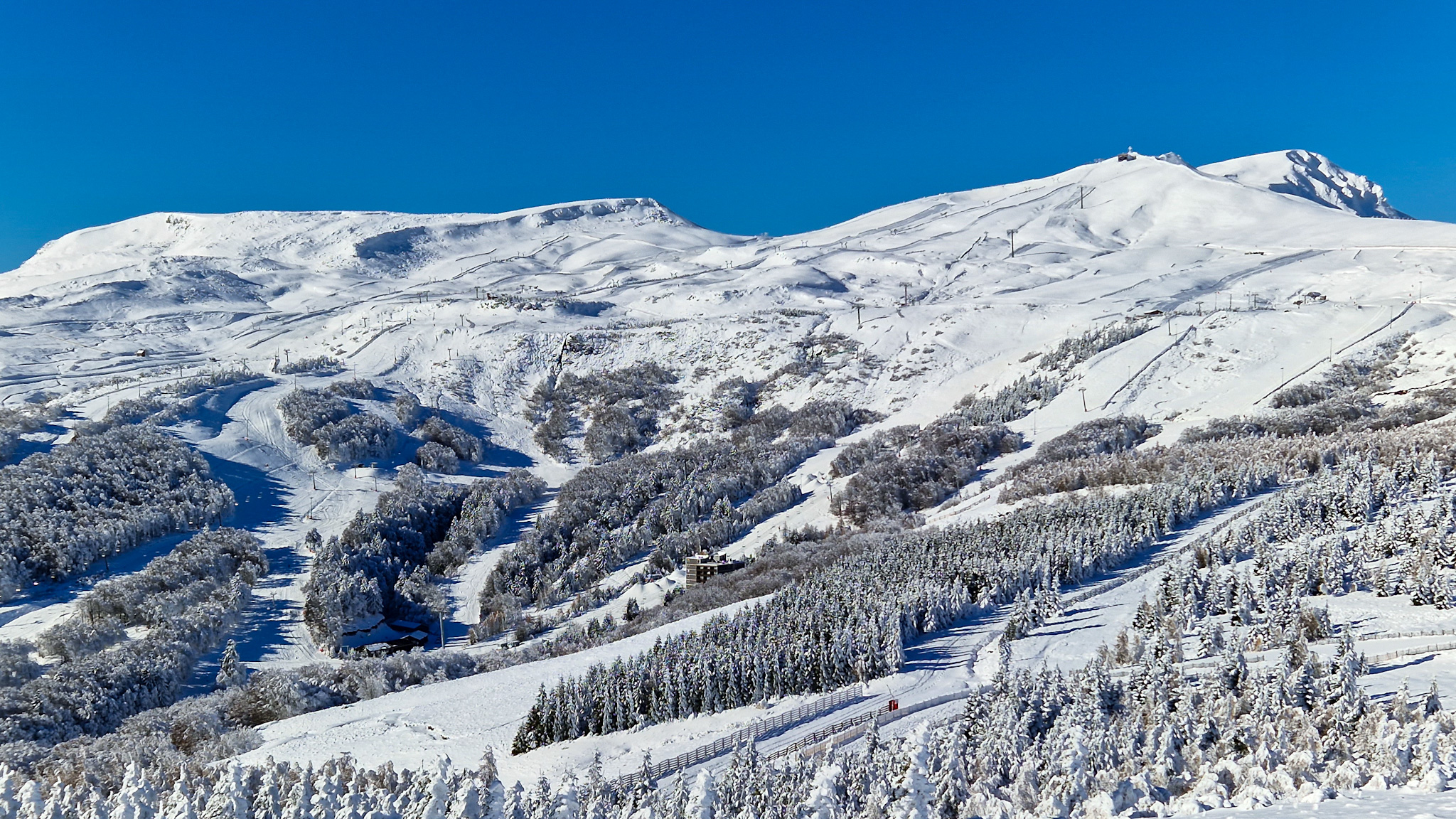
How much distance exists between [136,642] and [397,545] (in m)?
23.7

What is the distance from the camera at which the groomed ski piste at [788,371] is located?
A: 41000mm

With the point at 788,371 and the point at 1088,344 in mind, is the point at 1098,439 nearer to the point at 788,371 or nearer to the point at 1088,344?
the point at 1088,344

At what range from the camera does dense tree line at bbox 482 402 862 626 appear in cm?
8062

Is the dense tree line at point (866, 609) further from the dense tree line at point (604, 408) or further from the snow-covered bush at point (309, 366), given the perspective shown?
the snow-covered bush at point (309, 366)

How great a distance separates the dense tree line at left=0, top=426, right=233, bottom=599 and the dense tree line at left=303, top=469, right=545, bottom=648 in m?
12.5

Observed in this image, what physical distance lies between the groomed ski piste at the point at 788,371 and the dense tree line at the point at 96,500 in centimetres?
202

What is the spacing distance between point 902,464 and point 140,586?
6051 cm

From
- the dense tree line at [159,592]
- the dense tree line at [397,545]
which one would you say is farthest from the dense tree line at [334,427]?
the dense tree line at [159,592]

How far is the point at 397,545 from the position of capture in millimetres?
85125

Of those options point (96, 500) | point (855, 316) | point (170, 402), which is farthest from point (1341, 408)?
point (170, 402)

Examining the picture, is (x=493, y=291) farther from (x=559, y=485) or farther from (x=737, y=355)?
(x=559, y=485)

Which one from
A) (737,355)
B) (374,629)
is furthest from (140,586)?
(737,355)

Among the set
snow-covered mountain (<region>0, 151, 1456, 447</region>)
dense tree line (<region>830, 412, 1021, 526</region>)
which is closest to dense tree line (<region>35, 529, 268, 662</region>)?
snow-covered mountain (<region>0, 151, 1456, 447</region>)

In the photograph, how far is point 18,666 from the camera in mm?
60219
